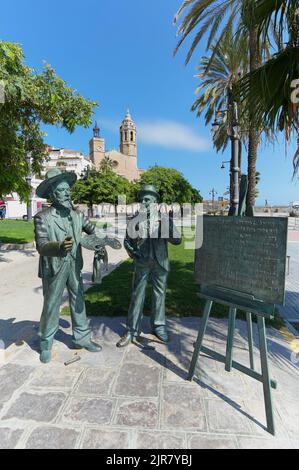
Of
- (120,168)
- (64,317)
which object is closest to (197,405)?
(64,317)

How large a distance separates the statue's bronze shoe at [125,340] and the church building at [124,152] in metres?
73.1

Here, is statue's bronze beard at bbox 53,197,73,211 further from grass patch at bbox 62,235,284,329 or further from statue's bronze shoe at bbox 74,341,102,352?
grass patch at bbox 62,235,284,329

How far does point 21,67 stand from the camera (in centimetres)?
754

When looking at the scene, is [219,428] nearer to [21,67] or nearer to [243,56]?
[243,56]

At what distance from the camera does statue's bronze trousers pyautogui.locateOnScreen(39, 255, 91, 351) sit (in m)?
3.19

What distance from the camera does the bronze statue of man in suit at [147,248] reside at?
3.46 metres

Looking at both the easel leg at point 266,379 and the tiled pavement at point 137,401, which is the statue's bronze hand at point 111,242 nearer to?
the tiled pavement at point 137,401

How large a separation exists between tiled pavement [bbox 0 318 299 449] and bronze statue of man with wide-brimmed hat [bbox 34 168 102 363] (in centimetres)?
34

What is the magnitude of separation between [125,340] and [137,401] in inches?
43.8

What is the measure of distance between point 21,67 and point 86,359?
8063mm

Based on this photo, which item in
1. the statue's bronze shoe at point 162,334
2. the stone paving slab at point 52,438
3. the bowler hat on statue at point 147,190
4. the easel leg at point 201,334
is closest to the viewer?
the stone paving slab at point 52,438

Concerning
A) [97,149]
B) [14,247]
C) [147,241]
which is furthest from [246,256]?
[97,149]

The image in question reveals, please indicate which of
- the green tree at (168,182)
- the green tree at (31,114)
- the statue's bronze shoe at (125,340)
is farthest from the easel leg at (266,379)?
the green tree at (168,182)

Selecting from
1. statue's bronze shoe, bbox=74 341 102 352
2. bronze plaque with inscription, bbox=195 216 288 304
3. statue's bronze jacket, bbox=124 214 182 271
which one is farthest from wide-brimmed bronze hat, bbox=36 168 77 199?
statue's bronze shoe, bbox=74 341 102 352
